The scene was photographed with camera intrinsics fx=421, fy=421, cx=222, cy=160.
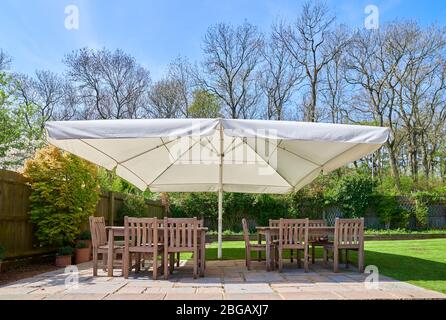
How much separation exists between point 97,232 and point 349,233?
4.06m

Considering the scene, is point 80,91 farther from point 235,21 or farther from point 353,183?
point 353,183

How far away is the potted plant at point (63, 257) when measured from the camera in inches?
316

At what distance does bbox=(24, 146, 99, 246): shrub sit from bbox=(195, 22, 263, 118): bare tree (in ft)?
64.9

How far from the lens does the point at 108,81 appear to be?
92.8 ft

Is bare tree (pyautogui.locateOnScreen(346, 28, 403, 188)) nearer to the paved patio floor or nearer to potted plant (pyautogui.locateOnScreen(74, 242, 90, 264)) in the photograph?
potted plant (pyautogui.locateOnScreen(74, 242, 90, 264))

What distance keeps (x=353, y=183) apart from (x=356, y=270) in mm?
11508

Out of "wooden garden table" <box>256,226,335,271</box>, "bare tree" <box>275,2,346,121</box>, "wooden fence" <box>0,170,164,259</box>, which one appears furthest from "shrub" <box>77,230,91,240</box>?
"bare tree" <box>275,2,346,121</box>

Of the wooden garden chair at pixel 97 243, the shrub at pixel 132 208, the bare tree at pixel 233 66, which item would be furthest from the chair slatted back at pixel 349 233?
the bare tree at pixel 233 66

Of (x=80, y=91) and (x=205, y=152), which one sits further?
(x=80, y=91)

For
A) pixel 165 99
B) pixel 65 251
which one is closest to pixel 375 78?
pixel 165 99
